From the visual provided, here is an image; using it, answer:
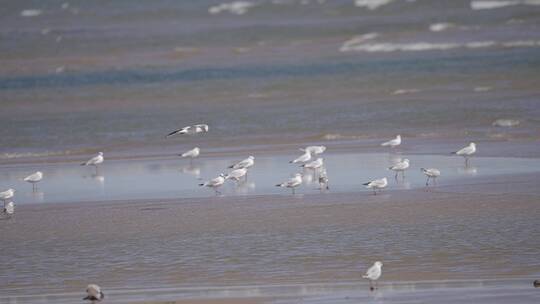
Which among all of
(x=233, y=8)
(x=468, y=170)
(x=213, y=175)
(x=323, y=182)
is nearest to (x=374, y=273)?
(x=323, y=182)

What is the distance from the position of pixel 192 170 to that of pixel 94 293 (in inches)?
341

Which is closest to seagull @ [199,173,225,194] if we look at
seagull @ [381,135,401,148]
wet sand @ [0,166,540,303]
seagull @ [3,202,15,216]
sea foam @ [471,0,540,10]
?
wet sand @ [0,166,540,303]

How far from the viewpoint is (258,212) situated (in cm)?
1419

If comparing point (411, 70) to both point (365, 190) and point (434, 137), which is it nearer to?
point (434, 137)

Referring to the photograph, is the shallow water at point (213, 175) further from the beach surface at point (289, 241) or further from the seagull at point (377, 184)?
the seagull at point (377, 184)

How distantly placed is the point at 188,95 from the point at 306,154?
14.6 metres

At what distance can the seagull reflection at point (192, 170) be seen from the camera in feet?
59.3

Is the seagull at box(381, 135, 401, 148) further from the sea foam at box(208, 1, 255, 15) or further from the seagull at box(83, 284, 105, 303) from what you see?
the sea foam at box(208, 1, 255, 15)

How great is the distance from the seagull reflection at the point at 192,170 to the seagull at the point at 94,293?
7.87 metres

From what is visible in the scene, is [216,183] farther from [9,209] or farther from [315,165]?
[9,209]

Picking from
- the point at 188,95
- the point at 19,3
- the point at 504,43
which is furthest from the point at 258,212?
the point at 19,3

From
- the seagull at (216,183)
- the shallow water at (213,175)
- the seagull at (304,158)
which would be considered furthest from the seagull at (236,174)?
the seagull at (304,158)

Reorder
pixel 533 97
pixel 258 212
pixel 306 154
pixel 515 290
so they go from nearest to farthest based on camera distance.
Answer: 1. pixel 515 290
2. pixel 258 212
3. pixel 306 154
4. pixel 533 97

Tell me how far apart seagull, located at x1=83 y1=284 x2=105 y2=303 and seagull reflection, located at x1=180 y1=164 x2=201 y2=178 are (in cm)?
787
